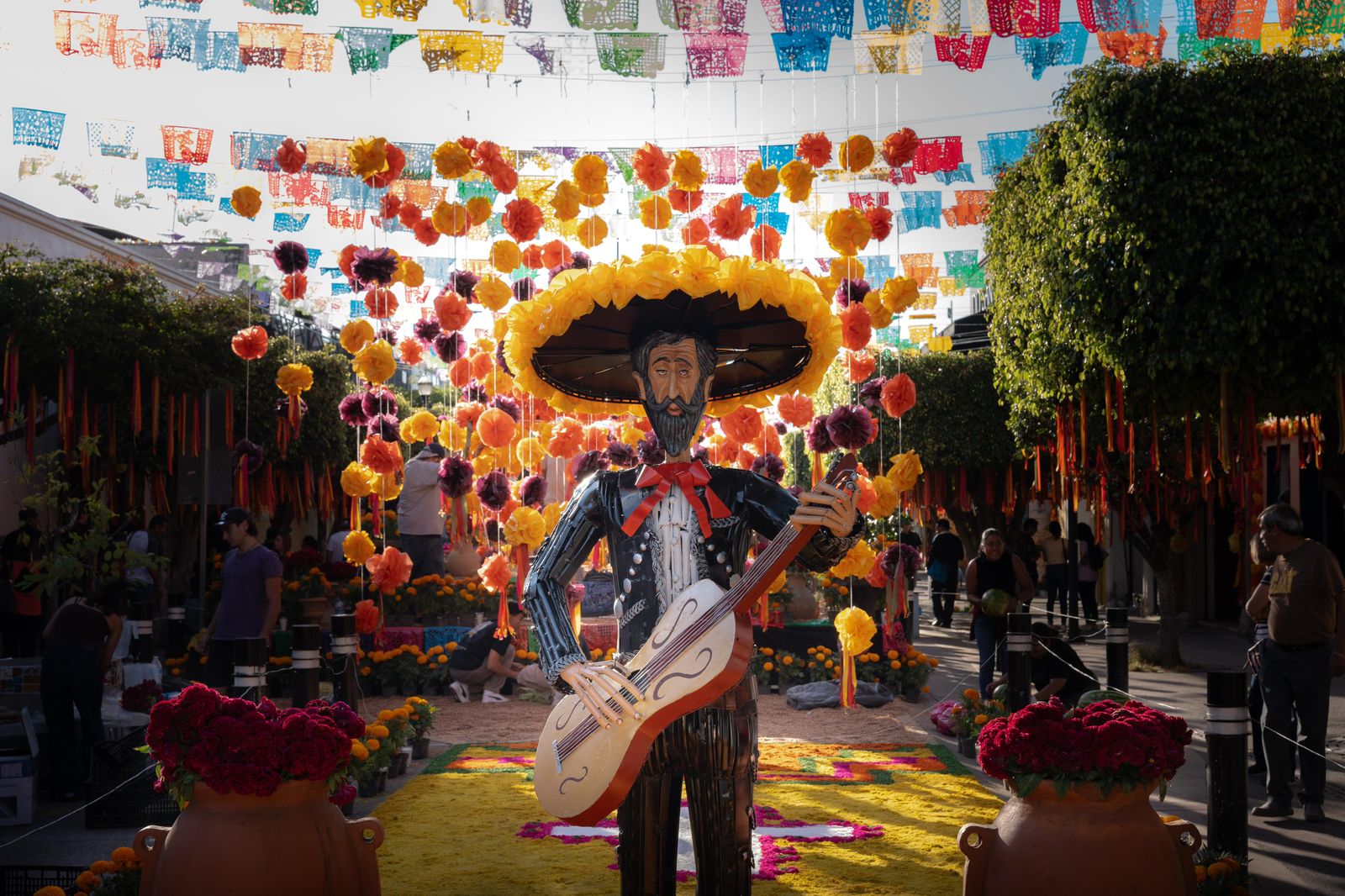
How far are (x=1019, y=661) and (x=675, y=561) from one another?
4.90 metres

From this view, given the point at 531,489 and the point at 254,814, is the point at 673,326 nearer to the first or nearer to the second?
the point at 254,814

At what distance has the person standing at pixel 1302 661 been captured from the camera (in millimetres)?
6867

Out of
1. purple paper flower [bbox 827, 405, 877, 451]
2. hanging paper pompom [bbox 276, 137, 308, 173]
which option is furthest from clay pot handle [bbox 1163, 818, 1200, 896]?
hanging paper pompom [bbox 276, 137, 308, 173]

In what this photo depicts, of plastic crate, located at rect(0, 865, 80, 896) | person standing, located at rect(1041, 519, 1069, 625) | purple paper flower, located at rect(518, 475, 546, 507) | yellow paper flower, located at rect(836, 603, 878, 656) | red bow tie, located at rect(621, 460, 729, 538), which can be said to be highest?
red bow tie, located at rect(621, 460, 729, 538)

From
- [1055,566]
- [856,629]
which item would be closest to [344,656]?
[856,629]

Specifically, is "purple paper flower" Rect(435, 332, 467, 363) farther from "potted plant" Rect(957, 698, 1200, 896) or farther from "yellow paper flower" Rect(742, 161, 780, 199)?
"potted plant" Rect(957, 698, 1200, 896)

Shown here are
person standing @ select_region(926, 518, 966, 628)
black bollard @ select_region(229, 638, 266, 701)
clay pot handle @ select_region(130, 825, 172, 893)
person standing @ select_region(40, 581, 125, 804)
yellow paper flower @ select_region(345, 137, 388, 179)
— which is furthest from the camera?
person standing @ select_region(926, 518, 966, 628)

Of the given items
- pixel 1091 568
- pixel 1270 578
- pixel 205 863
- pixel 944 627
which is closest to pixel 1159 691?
pixel 1270 578

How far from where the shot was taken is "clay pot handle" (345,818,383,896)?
3.32 m

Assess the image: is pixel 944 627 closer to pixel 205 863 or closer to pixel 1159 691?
pixel 1159 691

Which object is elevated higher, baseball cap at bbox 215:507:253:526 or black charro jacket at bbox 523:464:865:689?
black charro jacket at bbox 523:464:865:689

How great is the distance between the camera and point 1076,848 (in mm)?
3158

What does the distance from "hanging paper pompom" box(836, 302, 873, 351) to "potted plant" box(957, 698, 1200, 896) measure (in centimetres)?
439

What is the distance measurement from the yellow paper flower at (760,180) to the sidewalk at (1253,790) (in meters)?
3.94
